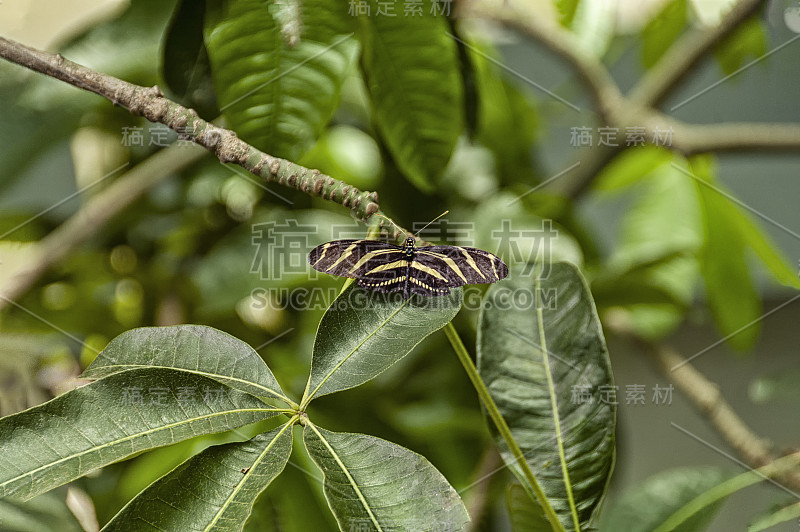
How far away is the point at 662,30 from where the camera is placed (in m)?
0.90

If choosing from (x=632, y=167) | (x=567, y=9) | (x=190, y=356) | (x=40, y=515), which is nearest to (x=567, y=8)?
(x=567, y=9)

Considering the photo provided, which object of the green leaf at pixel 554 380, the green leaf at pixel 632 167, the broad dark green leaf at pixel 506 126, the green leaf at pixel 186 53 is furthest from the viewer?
the green leaf at pixel 632 167

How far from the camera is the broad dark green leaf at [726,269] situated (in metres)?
0.81

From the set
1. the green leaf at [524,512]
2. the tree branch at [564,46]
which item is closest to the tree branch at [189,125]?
the green leaf at [524,512]

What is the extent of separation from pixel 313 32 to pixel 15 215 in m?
0.47

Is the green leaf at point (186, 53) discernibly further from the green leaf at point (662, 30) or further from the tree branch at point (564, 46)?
the green leaf at point (662, 30)

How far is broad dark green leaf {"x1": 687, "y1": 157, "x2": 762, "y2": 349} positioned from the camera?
0.81m

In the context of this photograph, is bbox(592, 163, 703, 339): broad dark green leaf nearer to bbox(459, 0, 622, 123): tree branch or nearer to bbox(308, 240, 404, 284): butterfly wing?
bbox(459, 0, 622, 123): tree branch

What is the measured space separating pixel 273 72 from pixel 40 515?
381 millimetres

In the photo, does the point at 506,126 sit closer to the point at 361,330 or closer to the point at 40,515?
the point at 361,330

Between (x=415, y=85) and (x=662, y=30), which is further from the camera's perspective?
(x=662, y=30)

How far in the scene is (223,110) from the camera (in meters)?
0.44

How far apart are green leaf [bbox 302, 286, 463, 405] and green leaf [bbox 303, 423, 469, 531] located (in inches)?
1.3

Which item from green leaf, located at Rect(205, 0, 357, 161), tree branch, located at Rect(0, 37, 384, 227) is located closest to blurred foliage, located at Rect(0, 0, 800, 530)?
green leaf, located at Rect(205, 0, 357, 161)
